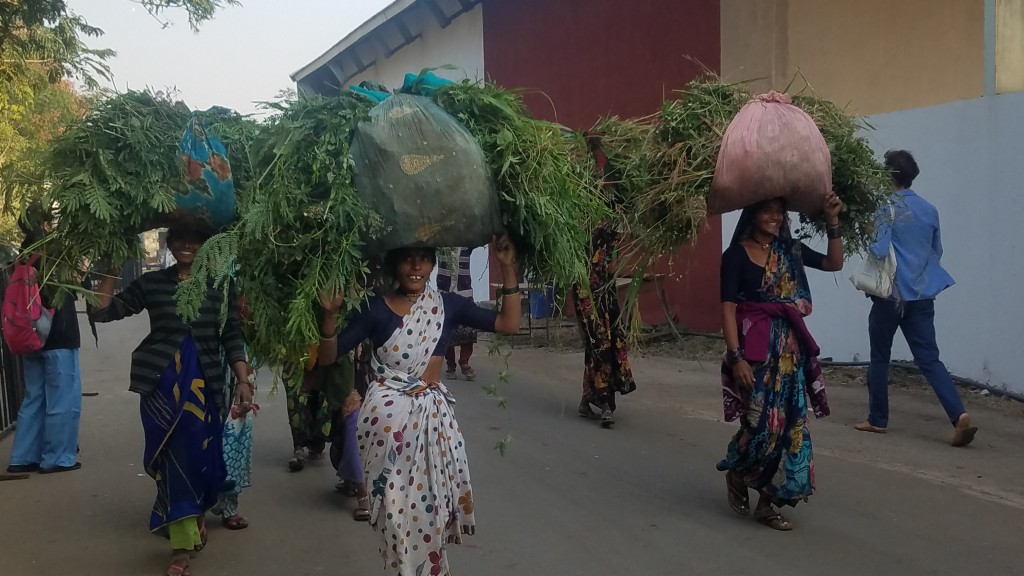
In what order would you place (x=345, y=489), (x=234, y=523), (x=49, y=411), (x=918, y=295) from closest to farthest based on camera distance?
(x=234, y=523), (x=345, y=489), (x=49, y=411), (x=918, y=295)

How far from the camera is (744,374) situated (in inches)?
183

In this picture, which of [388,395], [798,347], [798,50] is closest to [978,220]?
[798,50]

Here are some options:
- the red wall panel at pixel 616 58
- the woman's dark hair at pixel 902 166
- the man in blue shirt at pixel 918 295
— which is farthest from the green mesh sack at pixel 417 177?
the red wall panel at pixel 616 58

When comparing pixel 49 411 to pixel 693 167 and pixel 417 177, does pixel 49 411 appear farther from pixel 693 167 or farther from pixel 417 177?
pixel 693 167

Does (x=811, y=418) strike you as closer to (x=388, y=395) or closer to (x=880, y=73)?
(x=880, y=73)

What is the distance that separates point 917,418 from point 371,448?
5.45 m

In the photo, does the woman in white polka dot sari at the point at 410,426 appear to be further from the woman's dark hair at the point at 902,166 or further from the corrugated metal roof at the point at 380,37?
the corrugated metal roof at the point at 380,37

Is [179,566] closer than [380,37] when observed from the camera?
Yes

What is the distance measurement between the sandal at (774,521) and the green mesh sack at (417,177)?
2626mm

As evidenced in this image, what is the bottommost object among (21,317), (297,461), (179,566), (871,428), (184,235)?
(179,566)

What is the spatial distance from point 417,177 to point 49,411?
14.4 ft

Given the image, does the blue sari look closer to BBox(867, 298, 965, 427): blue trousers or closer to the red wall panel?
BBox(867, 298, 965, 427): blue trousers

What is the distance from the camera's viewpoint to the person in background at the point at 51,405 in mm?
6082

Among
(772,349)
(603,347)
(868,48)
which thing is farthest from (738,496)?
(868,48)
